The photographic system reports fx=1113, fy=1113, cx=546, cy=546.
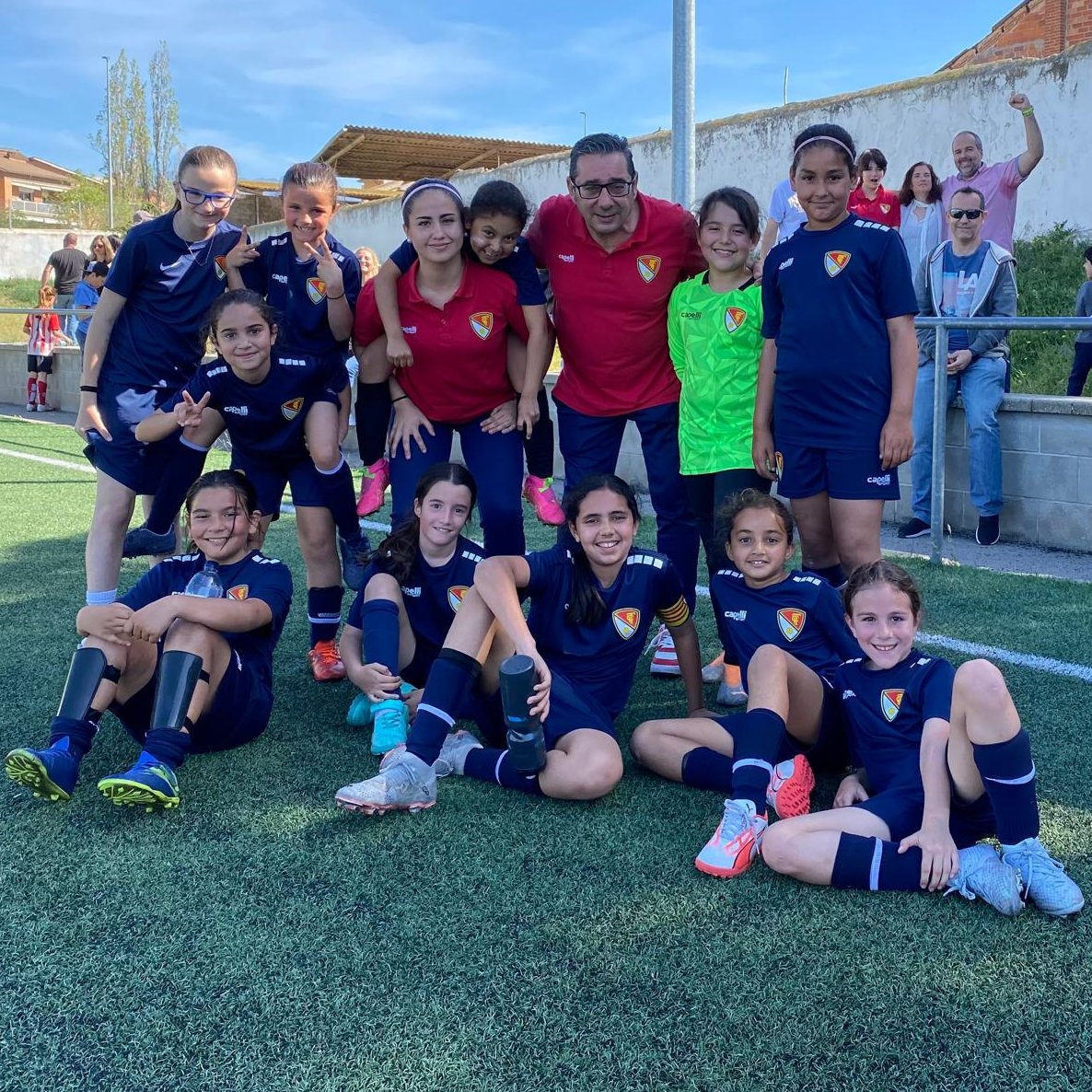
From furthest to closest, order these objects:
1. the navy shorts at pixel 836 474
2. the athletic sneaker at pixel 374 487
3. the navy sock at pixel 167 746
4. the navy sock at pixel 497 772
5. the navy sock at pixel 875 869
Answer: the athletic sneaker at pixel 374 487 → the navy shorts at pixel 836 474 → the navy sock at pixel 497 772 → the navy sock at pixel 167 746 → the navy sock at pixel 875 869

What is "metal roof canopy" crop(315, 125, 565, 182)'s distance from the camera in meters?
24.8

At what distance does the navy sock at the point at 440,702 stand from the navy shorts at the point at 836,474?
50.6 inches

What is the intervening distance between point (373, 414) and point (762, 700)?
201 centimetres

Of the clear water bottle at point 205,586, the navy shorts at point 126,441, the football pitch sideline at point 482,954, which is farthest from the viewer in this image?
the navy shorts at point 126,441

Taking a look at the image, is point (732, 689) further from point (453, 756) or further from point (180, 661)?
point (180, 661)

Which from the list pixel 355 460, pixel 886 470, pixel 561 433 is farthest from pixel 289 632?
pixel 355 460

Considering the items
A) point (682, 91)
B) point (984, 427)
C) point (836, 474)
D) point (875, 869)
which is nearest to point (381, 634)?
point (836, 474)

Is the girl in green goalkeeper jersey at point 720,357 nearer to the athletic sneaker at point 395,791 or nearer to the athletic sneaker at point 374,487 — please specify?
the athletic sneaker at point 374,487

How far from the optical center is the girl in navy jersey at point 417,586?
11.9ft

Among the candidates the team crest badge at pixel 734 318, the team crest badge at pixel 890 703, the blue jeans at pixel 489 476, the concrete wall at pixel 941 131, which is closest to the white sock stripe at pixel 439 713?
the blue jeans at pixel 489 476

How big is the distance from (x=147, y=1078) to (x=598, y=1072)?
79 centimetres

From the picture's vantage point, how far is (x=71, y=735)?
309cm

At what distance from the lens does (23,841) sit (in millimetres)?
2918

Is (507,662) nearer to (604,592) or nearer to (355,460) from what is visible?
(604,592)
